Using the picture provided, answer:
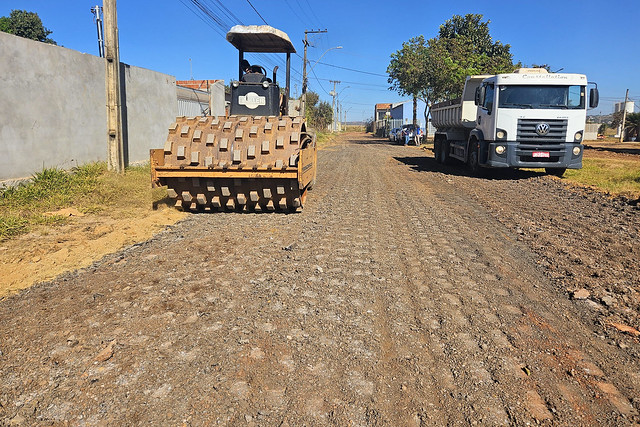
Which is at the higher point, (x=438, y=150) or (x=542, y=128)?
(x=542, y=128)

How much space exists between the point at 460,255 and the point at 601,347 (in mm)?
2157

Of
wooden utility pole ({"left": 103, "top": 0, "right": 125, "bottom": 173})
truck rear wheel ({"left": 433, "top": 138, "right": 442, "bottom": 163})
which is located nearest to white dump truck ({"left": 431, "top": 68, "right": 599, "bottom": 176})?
truck rear wheel ({"left": 433, "top": 138, "right": 442, "bottom": 163})

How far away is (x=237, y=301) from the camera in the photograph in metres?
3.78

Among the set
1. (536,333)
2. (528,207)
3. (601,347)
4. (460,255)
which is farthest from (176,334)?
(528,207)

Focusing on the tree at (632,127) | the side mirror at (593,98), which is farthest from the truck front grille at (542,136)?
the tree at (632,127)

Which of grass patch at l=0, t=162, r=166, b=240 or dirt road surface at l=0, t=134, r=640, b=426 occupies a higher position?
grass patch at l=0, t=162, r=166, b=240

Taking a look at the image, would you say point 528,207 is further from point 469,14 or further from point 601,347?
point 469,14

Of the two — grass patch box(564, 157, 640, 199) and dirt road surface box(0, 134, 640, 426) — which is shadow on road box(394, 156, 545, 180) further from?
dirt road surface box(0, 134, 640, 426)

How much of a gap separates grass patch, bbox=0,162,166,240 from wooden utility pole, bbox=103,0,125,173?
62cm

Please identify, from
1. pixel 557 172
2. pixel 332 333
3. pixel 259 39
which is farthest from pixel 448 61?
pixel 332 333

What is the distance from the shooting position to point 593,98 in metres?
11.9

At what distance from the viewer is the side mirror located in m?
11.7

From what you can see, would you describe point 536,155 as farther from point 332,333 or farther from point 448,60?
point 448,60

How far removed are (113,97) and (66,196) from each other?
3.73 m
